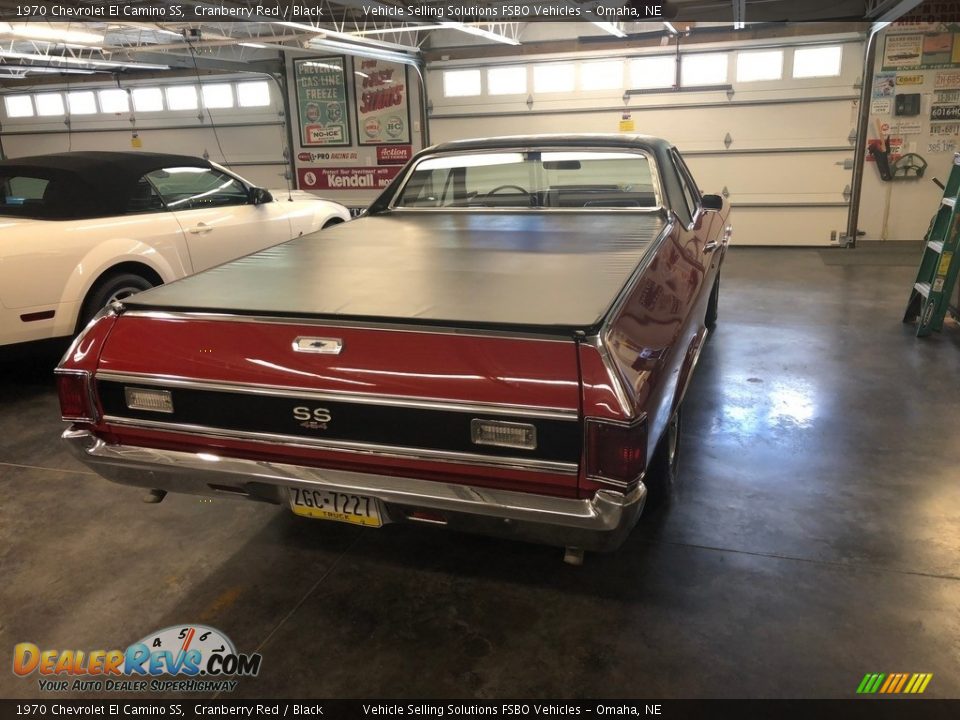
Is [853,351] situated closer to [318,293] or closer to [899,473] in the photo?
[899,473]

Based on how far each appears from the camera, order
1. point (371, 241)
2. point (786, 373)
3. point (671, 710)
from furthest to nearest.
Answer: point (786, 373)
point (371, 241)
point (671, 710)

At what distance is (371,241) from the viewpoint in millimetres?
3557

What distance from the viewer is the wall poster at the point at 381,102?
11.0m

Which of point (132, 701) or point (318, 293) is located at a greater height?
point (318, 293)

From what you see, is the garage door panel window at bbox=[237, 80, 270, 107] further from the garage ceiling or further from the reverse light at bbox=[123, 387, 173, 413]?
the reverse light at bbox=[123, 387, 173, 413]

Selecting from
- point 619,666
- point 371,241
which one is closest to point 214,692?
point 619,666

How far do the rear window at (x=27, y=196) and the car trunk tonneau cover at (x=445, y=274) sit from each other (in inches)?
79.2

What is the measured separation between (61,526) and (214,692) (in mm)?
1375

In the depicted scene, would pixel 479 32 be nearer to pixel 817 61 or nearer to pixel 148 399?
pixel 817 61

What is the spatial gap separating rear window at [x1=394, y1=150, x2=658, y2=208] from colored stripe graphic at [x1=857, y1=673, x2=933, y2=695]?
254cm

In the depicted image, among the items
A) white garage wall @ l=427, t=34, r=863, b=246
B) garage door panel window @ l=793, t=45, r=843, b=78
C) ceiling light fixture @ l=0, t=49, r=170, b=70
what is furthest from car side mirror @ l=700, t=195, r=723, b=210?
ceiling light fixture @ l=0, t=49, r=170, b=70

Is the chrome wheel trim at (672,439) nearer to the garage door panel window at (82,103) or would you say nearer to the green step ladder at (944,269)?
the green step ladder at (944,269)

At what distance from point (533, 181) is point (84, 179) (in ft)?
9.87

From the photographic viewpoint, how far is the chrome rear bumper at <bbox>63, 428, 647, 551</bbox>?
6.31 feet
